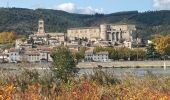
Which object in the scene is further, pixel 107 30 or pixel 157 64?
pixel 107 30

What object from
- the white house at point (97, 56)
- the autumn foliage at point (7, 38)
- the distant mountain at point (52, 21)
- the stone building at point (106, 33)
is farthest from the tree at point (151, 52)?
the distant mountain at point (52, 21)

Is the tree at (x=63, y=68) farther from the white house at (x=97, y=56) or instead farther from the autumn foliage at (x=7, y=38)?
the autumn foliage at (x=7, y=38)

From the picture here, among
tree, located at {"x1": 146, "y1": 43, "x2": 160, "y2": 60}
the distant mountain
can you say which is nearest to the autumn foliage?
the distant mountain

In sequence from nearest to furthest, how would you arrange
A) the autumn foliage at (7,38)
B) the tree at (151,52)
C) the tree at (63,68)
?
1. the tree at (63,68)
2. the tree at (151,52)
3. the autumn foliage at (7,38)

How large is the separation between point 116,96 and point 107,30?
387 feet

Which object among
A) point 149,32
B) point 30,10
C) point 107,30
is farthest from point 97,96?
point 30,10

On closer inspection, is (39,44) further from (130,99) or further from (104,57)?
(130,99)

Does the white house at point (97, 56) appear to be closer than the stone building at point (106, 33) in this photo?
Yes

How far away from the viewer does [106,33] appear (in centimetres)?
12175

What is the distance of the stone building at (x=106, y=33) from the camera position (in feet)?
397

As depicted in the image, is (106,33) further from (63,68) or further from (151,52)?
(63,68)

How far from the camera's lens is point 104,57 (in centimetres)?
8144

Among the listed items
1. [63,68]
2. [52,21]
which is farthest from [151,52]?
[52,21]

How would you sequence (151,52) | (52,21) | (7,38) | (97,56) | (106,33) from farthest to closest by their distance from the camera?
(52,21)
(106,33)
(7,38)
(97,56)
(151,52)
